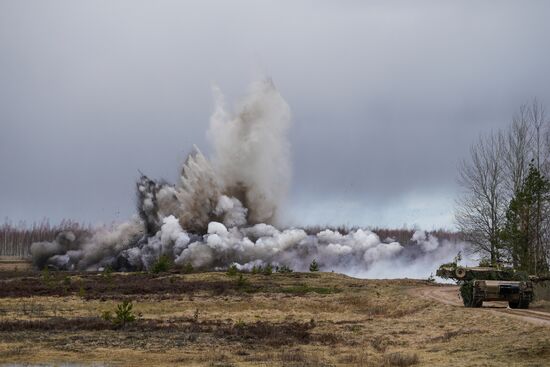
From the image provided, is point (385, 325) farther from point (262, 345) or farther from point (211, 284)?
point (211, 284)

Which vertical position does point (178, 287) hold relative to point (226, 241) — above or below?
below

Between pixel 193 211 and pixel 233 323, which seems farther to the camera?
pixel 193 211

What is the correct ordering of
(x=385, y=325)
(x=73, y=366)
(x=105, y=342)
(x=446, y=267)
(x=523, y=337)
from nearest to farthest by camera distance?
(x=73, y=366) < (x=523, y=337) < (x=105, y=342) < (x=385, y=325) < (x=446, y=267)

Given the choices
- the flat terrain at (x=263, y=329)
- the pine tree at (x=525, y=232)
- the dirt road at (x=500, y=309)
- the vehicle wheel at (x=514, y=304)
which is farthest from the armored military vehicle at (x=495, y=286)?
the pine tree at (x=525, y=232)

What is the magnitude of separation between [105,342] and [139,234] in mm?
84773

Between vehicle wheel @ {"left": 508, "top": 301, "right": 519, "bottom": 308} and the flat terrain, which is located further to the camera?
vehicle wheel @ {"left": 508, "top": 301, "right": 519, "bottom": 308}

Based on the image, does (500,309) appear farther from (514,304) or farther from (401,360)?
(401,360)

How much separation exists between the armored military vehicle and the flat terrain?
3.88 ft

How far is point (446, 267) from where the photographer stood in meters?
47.8

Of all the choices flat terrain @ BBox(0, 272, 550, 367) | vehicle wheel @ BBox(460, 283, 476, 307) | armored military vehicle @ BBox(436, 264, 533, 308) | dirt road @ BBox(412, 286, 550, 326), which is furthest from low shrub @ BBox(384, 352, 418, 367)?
vehicle wheel @ BBox(460, 283, 476, 307)

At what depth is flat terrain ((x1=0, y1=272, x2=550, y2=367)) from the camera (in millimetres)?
28109

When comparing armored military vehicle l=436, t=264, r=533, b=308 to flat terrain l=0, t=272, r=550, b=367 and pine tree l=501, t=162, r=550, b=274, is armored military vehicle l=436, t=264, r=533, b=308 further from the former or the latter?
pine tree l=501, t=162, r=550, b=274

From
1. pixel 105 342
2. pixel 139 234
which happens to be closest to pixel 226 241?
pixel 139 234

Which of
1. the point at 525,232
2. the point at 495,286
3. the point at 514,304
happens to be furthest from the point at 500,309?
the point at 525,232
